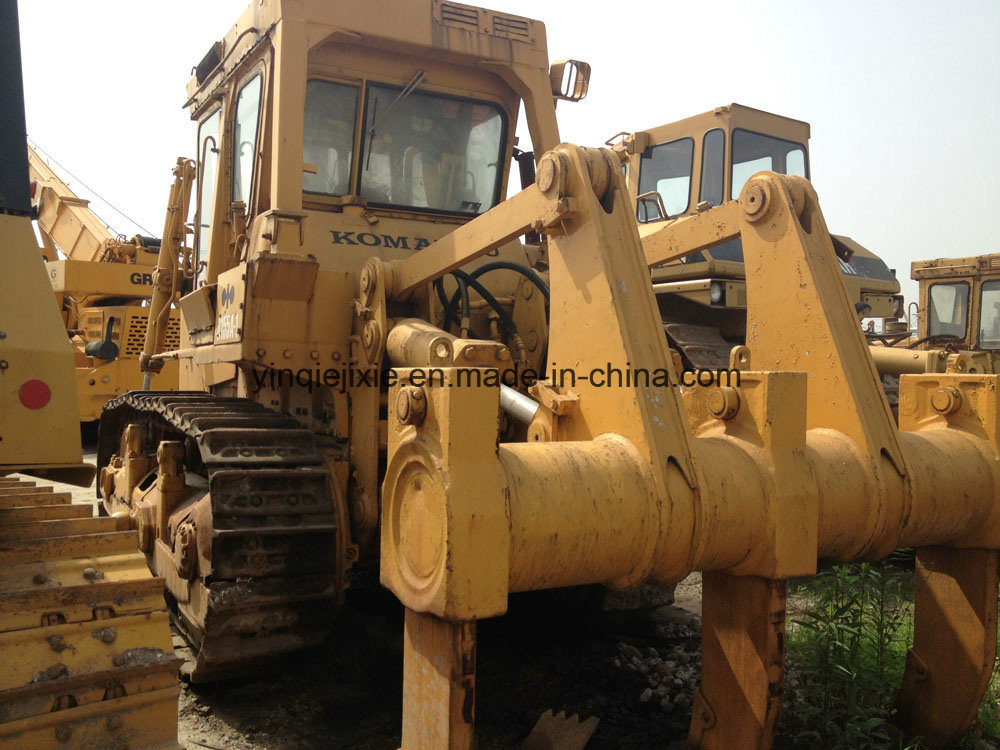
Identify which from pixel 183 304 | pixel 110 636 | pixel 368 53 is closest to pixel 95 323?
pixel 183 304

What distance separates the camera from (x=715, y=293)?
636cm

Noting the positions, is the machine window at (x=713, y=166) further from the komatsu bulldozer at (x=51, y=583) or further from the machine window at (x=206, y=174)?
the komatsu bulldozer at (x=51, y=583)

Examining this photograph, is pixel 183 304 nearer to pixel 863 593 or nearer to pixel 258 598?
pixel 258 598

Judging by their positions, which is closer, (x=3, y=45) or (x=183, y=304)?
(x=3, y=45)

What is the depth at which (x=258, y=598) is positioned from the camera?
3.24 metres

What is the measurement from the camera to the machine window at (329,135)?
179 inches

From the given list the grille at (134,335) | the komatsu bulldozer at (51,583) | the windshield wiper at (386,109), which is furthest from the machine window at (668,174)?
the grille at (134,335)

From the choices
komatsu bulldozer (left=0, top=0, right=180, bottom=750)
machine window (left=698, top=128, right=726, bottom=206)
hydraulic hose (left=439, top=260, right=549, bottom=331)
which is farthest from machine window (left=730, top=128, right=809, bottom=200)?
komatsu bulldozer (left=0, top=0, right=180, bottom=750)

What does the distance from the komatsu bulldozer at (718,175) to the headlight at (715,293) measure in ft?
0.90

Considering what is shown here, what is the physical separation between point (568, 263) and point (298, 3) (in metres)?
2.29

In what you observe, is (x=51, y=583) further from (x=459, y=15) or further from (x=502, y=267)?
(x=459, y=15)

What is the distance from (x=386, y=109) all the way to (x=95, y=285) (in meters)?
10.4

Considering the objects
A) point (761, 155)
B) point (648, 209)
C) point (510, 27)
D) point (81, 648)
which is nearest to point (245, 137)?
point (510, 27)

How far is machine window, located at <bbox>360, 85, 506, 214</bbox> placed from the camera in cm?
471
